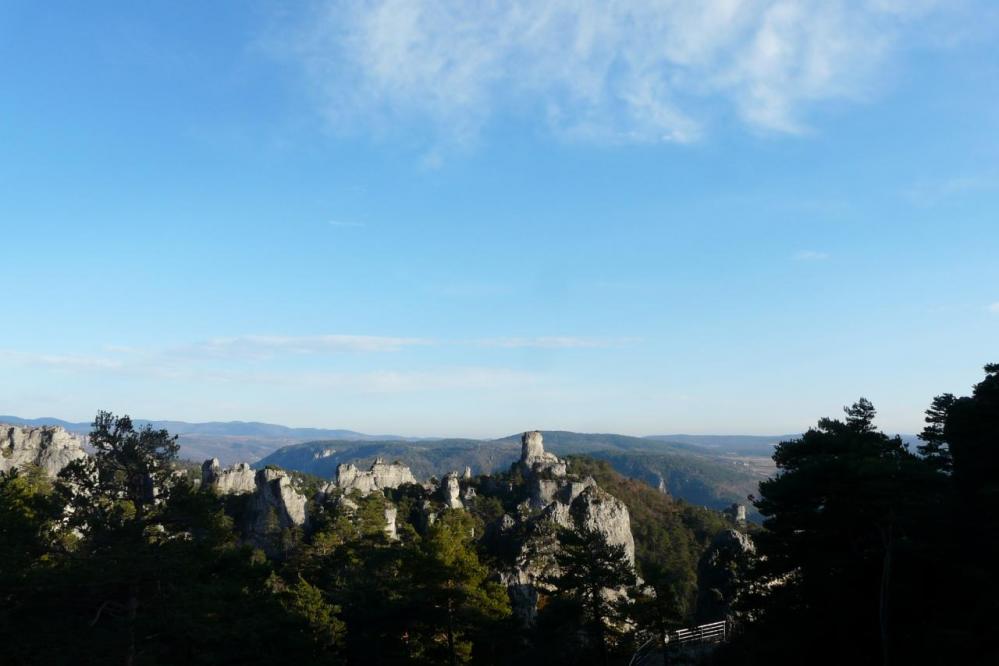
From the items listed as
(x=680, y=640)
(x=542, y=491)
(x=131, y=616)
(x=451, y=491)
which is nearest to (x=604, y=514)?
(x=542, y=491)

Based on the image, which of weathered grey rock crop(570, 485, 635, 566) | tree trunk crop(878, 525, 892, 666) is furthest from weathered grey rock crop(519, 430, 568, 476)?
tree trunk crop(878, 525, 892, 666)

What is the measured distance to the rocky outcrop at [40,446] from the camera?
3078 inches

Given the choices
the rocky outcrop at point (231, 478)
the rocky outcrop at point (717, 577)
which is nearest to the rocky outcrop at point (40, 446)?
the rocky outcrop at point (231, 478)

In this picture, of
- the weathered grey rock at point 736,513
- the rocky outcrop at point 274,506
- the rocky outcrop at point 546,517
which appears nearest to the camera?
the rocky outcrop at point 546,517

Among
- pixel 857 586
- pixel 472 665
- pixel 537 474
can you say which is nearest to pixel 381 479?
pixel 537 474

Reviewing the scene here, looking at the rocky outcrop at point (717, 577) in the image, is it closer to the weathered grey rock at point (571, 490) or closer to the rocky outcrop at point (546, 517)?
the rocky outcrop at point (546, 517)

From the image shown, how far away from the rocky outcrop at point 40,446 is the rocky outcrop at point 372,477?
3260 cm

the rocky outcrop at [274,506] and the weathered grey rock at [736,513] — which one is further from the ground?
the rocky outcrop at [274,506]

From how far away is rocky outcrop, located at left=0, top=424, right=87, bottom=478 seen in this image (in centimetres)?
7819

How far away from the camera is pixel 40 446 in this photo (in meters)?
80.9

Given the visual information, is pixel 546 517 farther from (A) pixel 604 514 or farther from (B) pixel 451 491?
(B) pixel 451 491

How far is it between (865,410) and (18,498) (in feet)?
89.8

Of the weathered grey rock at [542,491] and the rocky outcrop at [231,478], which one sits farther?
the rocky outcrop at [231,478]

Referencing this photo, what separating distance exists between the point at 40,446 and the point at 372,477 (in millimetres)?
43229
